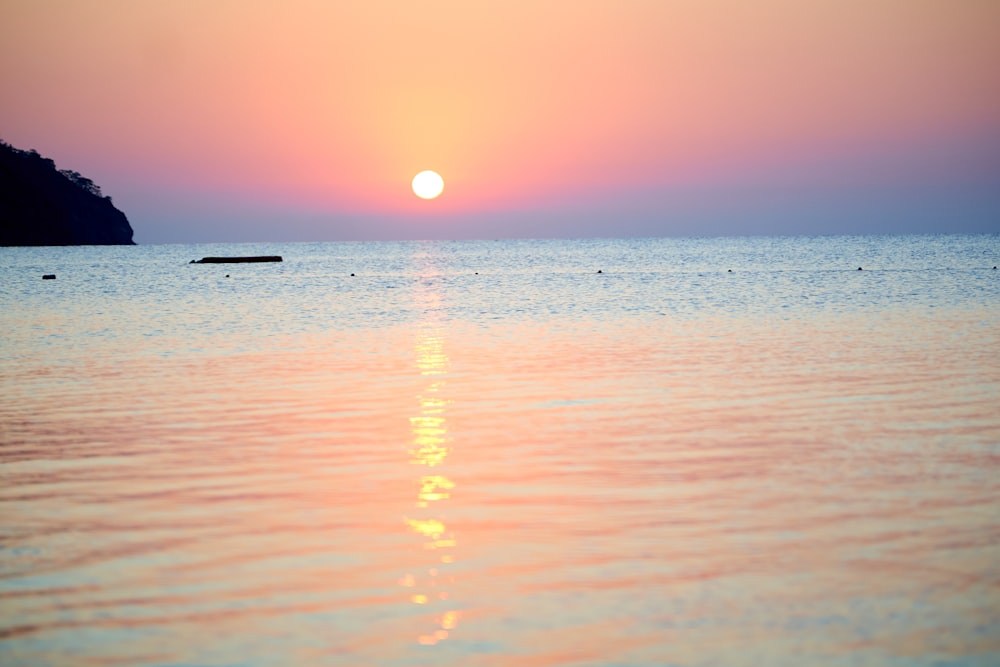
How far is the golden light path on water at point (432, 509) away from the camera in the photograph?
9602mm

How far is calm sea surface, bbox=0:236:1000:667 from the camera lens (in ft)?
29.5

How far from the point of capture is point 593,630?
9.02 m

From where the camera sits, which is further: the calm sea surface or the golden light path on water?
the golden light path on water

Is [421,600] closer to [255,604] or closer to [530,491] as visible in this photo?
[255,604]

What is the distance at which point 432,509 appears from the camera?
43.7 ft

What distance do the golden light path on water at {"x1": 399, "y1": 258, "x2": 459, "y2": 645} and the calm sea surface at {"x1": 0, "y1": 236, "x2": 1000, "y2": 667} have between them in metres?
0.05

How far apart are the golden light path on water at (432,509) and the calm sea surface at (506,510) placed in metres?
0.05

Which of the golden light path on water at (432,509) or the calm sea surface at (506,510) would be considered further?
the golden light path on water at (432,509)

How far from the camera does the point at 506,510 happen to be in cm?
1321

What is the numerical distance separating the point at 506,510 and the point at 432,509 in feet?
3.05

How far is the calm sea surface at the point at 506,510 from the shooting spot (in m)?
8.99

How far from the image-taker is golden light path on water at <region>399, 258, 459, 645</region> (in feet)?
31.5

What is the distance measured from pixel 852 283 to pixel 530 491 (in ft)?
242

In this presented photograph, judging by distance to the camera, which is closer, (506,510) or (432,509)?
(506,510)
